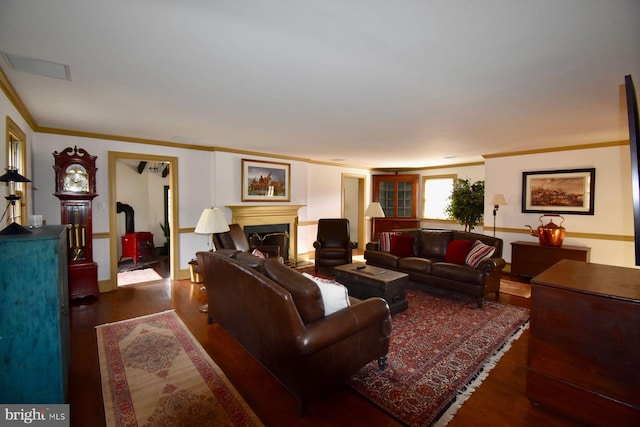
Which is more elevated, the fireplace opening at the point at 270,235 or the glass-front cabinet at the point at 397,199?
the glass-front cabinet at the point at 397,199

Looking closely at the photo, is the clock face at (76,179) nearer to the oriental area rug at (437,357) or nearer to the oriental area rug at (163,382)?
the oriental area rug at (163,382)

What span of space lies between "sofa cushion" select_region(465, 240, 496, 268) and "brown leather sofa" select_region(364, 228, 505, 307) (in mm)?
78

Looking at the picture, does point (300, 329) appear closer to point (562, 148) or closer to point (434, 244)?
point (434, 244)

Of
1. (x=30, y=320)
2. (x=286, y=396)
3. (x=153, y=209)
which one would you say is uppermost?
(x=153, y=209)

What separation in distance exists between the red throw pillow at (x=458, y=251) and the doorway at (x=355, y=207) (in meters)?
3.66

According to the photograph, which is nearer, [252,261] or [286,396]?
[286,396]

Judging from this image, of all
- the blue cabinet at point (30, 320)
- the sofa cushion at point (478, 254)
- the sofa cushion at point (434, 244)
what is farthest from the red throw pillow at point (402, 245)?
the blue cabinet at point (30, 320)

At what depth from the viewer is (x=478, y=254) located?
4137 mm

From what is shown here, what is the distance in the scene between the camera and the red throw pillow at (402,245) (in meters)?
5.09

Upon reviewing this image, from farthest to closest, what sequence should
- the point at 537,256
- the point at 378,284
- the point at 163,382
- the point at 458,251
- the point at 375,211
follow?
the point at 375,211 → the point at 537,256 → the point at 458,251 → the point at 378,284 → the point at 163,382

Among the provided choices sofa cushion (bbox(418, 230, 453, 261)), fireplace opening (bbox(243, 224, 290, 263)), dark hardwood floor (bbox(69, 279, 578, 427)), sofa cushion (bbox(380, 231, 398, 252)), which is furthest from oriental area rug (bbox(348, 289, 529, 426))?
→ fireplace opening (bbox(243, 224, 290, 263))

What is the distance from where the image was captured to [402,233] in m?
5.48

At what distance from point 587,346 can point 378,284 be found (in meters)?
2.00

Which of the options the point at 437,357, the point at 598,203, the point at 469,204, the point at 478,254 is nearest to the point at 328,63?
the point at 437,357
